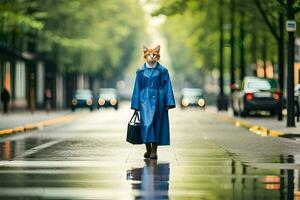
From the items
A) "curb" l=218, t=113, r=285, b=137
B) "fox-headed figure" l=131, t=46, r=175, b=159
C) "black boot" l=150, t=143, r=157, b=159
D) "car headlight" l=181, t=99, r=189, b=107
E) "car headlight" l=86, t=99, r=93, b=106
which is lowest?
"curb" l=218, t=113, r=285, b=137

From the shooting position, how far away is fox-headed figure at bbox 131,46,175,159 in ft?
60.7

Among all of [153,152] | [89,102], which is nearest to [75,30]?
[89,102]

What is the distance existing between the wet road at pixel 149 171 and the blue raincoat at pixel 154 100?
21.3 inches

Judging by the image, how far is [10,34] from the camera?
64.8m

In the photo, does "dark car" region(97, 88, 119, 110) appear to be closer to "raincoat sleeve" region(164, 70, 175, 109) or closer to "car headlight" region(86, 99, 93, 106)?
"car headlight" region(86, 99, 93, 106)

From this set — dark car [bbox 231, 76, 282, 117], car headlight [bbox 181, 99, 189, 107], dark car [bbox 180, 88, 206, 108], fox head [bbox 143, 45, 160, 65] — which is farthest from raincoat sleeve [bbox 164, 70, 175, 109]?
car headlight [bbox 181, 99, 189, 107]

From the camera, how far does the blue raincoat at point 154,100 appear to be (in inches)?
729

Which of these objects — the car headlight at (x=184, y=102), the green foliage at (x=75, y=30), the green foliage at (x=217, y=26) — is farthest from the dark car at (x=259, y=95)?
the car headlight at (x=184, y=102)

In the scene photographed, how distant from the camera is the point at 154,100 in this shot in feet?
60.9

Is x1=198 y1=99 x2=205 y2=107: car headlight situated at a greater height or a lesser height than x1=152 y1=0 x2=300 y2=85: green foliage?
lesser

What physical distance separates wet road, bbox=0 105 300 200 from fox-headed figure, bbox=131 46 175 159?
546mm

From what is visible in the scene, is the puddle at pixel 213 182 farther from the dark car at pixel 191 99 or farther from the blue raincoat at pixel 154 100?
the dark car at pixel 191 99

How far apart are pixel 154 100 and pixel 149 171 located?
2773mm

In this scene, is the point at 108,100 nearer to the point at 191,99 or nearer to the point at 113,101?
the point at 113,101
